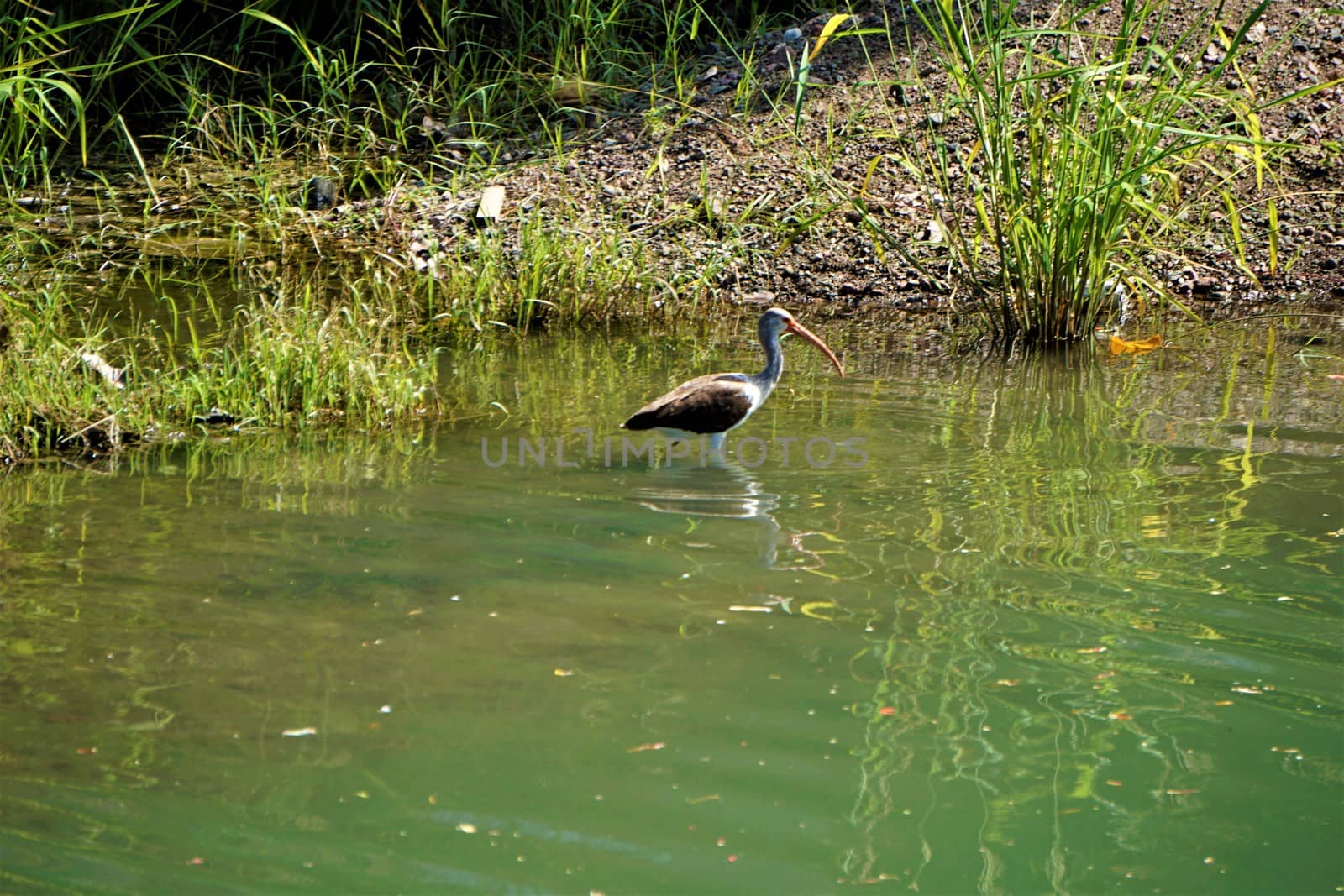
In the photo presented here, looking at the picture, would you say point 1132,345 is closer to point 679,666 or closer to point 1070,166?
point 1070,166

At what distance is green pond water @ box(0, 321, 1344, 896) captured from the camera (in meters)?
3.50

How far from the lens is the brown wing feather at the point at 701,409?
7078 mm

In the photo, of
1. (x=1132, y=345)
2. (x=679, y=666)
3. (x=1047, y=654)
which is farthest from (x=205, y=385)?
(x=1132, y=345)

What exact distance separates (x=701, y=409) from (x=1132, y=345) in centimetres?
330

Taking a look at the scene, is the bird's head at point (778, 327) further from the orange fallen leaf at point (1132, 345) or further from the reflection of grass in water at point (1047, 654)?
the orange fallen leaf at point (1132, 345)

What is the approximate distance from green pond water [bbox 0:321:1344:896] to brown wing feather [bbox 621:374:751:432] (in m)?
0.18

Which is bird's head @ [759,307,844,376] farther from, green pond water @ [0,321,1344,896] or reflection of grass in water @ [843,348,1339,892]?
reflection of grass in water @ [843,348,1339,892]

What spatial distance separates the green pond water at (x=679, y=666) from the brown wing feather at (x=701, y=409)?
175mm

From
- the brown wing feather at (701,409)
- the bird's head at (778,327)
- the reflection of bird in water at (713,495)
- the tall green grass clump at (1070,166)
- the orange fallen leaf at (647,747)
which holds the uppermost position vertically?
the tall green grass clump at (1070,166)

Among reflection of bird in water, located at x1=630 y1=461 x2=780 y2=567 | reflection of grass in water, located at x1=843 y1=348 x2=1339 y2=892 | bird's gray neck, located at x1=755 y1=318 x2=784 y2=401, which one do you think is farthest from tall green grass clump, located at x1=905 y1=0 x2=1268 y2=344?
reflection of bird in water, located at x1=630 y1=461 x2=780 y2=567

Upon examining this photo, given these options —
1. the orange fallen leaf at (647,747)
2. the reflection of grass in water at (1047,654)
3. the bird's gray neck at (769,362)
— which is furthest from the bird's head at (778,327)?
the orange fallen leaf at (647,747)

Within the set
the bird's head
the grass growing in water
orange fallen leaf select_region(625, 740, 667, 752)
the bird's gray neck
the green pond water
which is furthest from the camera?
Answer: the bird's head

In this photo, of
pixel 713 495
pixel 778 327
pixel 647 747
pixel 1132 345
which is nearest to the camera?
pixel 647 747

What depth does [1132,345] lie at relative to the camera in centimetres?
904
